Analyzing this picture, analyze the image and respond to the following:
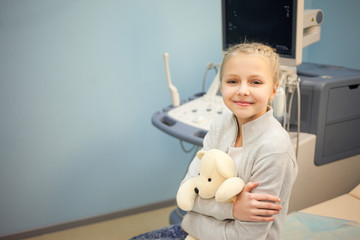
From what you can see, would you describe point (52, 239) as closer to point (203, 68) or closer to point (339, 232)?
point (203, 68)

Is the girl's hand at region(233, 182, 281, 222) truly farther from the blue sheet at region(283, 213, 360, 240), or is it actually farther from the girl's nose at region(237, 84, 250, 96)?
the blue sheet at region(283, 213, 360, 240)

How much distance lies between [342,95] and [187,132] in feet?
2.36

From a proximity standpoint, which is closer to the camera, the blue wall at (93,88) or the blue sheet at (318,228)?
the blue sheet at (318,228)

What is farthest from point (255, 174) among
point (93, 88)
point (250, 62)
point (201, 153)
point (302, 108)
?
point (93, 88)

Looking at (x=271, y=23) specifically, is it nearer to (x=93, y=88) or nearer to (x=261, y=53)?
(x=261, y=53)

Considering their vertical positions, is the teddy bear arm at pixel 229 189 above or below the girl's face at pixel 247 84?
below

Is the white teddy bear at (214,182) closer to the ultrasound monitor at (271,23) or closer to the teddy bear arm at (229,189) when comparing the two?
the teddy bear arm at (229,189)

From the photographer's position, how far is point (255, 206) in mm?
871

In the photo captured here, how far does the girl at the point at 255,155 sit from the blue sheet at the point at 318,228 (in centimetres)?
41

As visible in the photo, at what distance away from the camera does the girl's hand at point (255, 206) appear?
869mm

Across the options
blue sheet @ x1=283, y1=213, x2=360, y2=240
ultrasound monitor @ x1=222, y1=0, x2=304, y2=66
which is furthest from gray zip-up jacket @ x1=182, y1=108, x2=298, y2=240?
ultrasound monitor @ x1=222, y1=0, x2=304, y2=66

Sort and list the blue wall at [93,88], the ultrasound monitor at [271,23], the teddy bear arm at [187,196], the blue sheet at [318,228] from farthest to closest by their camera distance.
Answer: the blue wall at [93,88], the ultrasound monitor at [271,23], the blue sheet at [318,228], the teddy bear arm at [187,196]

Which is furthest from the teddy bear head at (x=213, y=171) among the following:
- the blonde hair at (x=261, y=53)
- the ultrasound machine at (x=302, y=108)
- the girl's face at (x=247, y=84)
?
the ultrasound machine at (x=302, y=108)

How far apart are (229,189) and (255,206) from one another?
0.08 m
